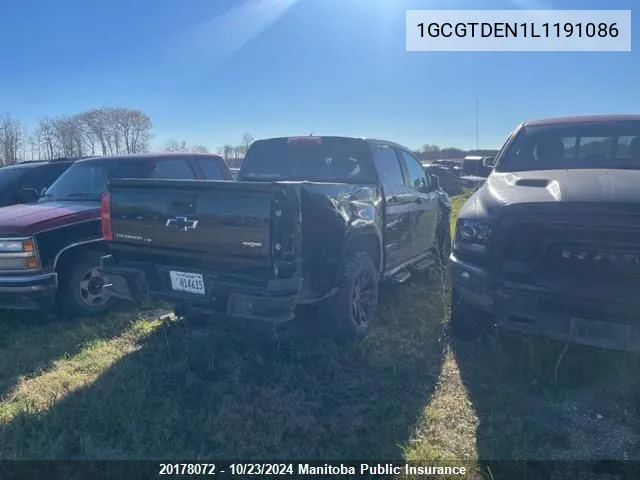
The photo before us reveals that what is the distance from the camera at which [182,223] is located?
13.2ft

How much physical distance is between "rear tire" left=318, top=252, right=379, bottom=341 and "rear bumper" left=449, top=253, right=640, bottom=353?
3.62 feet

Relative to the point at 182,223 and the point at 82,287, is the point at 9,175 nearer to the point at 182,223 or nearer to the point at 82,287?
the point at 82,287

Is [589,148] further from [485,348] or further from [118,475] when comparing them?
[118,475]

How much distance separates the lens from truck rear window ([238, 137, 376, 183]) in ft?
17.2

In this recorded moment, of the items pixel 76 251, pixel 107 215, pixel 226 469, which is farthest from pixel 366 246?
pixel 76 251

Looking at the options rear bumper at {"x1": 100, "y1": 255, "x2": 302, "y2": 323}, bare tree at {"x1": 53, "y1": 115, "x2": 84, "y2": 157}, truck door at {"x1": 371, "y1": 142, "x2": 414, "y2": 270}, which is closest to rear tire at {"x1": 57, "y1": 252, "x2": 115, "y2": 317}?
rear bumper at {"x1": 100, "y1": 255, "x2": 302, "y2": 323}

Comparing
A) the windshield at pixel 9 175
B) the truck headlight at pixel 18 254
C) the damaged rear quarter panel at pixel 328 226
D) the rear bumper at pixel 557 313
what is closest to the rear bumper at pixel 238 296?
the damaged rear quarter panel at pixel 328 226

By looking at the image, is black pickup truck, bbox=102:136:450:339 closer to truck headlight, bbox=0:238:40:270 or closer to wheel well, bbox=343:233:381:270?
wheel well, bbox=343:233:381:270

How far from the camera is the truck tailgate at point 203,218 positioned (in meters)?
3.66

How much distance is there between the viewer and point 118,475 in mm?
2838

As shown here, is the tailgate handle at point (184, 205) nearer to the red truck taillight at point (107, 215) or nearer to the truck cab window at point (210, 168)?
the red truck taillight at point (107, 215)

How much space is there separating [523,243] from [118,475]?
305 cm

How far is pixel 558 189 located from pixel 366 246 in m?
1.82

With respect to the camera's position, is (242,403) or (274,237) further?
(274,237)
